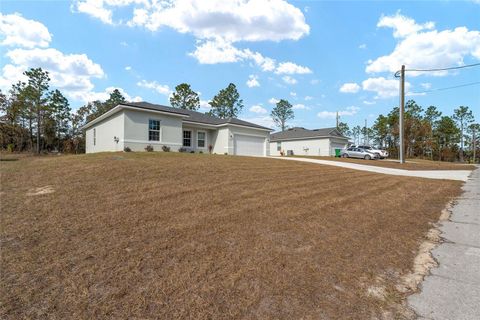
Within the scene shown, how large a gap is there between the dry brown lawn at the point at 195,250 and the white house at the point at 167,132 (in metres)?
10.2

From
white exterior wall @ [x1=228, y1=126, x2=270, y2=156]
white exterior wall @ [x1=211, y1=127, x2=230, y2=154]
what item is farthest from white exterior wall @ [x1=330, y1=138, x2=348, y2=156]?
white exterior wall @ [x1=211, y1=127, x2=230, y2=154]

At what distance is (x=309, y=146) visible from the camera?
37375mm

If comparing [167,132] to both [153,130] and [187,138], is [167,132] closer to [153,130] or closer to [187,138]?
[153,130]

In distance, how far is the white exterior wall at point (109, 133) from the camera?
56.4ft

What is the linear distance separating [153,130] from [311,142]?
2523cm

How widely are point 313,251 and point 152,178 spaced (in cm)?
521

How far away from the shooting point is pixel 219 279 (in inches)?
120

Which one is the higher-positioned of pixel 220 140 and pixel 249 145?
pixel 220 140

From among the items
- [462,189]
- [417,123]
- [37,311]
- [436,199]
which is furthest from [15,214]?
[417,123]

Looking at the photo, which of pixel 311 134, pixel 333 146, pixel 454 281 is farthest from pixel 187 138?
pixel 333 146

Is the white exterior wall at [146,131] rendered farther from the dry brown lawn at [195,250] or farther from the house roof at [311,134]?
the house roof at [311,134]

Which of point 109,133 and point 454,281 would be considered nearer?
point 454,281

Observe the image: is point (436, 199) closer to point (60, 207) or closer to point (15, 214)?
point (60, 207)

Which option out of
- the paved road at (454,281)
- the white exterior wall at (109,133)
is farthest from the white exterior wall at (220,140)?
the paved road at (454,281)
